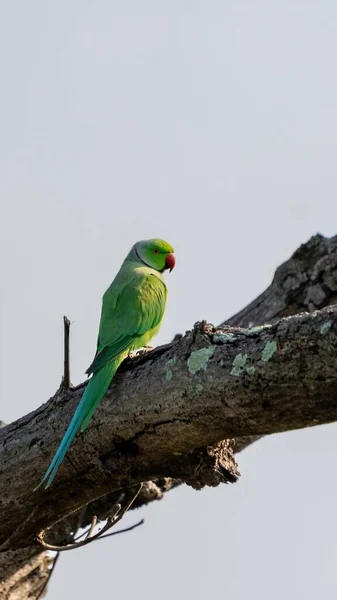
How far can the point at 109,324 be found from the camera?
438cm

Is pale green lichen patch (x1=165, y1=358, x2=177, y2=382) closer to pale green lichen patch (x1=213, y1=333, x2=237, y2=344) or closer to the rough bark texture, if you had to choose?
the rough bark texture

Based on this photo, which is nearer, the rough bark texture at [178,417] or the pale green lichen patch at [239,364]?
the rough bark texture at [178,417]

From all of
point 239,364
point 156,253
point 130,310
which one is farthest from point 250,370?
point 156,253

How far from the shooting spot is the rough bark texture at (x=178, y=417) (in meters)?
2.65

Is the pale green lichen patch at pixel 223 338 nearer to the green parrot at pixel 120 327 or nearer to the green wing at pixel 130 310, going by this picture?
the green parrot at pixel 120 327

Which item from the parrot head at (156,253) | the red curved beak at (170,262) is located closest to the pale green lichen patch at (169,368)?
the parrot head at (156,253)

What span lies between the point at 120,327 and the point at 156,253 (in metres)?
1.49

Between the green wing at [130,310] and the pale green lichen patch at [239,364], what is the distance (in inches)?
47.9

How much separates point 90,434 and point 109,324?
1082 millimetres

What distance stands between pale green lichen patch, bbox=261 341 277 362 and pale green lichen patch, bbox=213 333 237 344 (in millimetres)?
199

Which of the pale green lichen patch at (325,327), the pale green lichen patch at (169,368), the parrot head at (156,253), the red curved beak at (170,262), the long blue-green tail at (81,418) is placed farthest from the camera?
the red curved beak at (170,262)

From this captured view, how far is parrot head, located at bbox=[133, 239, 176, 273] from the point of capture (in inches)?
223

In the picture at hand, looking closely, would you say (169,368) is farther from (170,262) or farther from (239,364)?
(170,262)

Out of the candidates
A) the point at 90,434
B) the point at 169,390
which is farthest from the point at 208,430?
the point at 90,434
